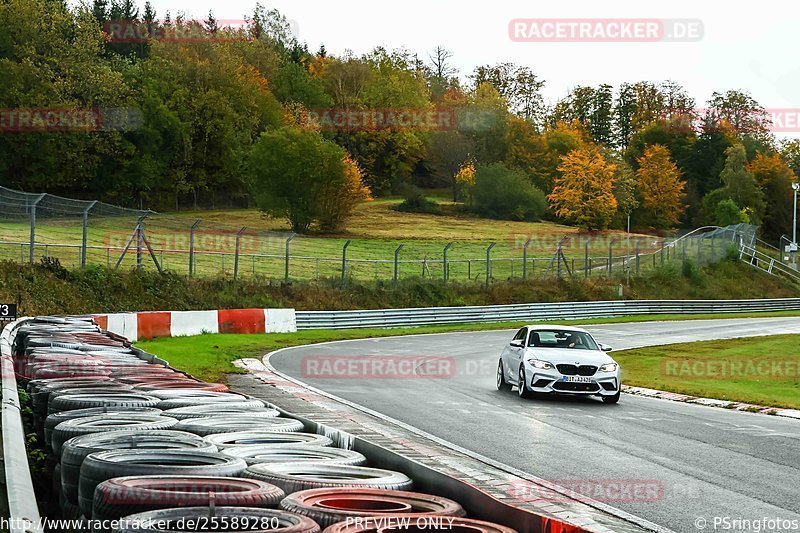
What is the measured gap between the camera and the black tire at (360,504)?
4.66 metres

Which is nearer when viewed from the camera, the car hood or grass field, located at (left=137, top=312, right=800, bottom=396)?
the car hood

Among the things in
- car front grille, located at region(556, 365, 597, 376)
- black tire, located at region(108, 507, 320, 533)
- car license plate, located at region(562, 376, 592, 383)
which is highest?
black tire, located at region(108, 507, 320, 533)

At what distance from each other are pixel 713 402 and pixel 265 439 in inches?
517

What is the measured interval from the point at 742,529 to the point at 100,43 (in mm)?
82771

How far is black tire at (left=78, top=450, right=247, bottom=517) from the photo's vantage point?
531cm

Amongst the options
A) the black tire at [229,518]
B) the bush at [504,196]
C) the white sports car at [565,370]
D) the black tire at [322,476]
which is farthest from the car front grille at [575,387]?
the bush at [504,196]

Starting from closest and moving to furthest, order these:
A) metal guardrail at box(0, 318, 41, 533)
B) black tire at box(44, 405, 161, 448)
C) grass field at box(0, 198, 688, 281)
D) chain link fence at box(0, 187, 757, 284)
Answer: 1. metal guardrail at box(0, 318, 41, 533)
2. black tire at box(44, 405, 161, 448)
3. chain link fence at box(0, 187, 757, 284)
4. grass field at box(0, 198, 688, 281)

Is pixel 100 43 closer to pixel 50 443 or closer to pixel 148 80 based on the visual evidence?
pixel 148 80

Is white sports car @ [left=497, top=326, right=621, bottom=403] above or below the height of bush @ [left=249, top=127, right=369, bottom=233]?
below

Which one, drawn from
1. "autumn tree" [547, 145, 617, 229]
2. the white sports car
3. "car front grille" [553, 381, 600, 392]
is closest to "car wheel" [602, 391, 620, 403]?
the white sports car

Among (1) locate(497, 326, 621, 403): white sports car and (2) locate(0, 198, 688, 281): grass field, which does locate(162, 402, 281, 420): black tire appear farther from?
(2) locate(0, 198, 688, 281): grass field

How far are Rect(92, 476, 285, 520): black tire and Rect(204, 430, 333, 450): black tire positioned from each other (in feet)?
5.00

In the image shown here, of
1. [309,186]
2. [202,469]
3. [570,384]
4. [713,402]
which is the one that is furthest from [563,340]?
[309,186]

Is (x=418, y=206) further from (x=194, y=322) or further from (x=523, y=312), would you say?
(x=194, y=322)
